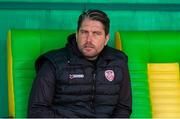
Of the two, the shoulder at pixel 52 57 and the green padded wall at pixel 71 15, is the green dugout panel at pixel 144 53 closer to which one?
the green padded wall at pixel 71 15

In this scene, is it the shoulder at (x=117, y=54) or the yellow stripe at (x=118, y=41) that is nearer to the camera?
the shoulder at (x=117, y=54)

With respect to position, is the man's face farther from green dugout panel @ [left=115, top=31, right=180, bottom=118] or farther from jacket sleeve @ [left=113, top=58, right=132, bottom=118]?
green dugout panel @ [left=115, top=31, right=180, bottom=118]

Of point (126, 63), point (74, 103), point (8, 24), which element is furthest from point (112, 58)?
point (8, 24)

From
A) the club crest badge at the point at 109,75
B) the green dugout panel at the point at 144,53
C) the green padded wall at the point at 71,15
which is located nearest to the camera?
the club crest badge at the point at 109,75

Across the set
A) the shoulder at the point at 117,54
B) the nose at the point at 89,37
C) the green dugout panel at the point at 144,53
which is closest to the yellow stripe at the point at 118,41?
the green dugout panel at the point at 144,53

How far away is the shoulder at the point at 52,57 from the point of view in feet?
8.05

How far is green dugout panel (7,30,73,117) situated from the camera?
262 centimetres

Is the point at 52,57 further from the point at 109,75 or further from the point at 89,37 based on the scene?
the point at 109,75

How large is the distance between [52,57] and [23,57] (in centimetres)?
30

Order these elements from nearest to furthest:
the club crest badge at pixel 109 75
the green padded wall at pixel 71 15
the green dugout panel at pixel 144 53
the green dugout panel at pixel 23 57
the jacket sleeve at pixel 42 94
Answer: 1. the jacket sleeve at pixel 42 94
2. the club crest badge at pixel 109 75
3. the green dugout panel at pixel 23 57
4. the green dugout panel at pixel 144 53
5. the green padded wall at pixel 71 15

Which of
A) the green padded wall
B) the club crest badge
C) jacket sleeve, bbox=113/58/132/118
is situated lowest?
jacket sleeve, bbox=113/58/132/118

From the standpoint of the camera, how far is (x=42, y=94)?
2387 mm

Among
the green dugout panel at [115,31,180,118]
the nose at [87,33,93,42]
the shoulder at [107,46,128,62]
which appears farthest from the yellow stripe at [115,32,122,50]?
the nose at [87,33,93,42]

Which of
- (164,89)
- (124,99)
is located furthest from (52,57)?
(164,89)
